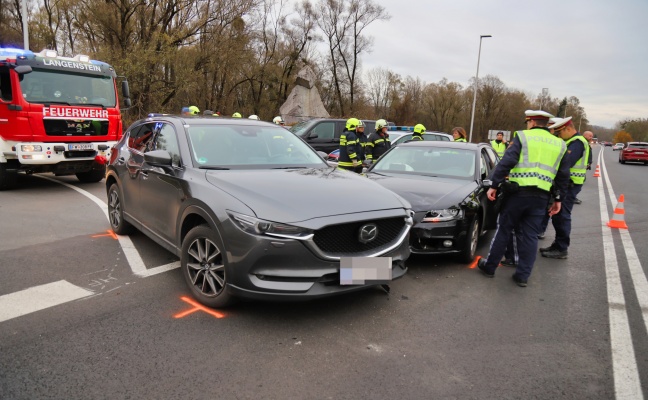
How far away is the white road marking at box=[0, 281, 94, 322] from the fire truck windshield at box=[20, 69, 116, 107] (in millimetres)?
6385

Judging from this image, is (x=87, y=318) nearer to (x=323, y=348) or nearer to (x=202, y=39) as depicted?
(x=323, y=348)

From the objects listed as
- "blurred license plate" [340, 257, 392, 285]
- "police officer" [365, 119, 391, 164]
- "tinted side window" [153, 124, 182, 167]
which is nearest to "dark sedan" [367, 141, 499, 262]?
"blurred license plate" [340, 257, 392, 285]

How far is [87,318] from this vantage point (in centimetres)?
351

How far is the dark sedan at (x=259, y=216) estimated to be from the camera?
3232 mm

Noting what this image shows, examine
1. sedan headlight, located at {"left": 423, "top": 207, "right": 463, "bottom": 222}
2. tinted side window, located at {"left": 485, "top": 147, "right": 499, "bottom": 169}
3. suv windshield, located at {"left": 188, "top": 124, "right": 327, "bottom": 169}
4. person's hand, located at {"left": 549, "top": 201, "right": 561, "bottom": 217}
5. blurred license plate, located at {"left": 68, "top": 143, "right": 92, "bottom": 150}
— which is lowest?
sedan headlight, located at {"left": 423, "top": 207, "right": 463, "bottom": 222}

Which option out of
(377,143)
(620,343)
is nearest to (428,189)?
(620,343)

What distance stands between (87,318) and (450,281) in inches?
144

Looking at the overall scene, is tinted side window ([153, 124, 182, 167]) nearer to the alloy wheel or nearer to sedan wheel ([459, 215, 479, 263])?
the alloy wheel

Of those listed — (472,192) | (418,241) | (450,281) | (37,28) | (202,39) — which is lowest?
(450,281)

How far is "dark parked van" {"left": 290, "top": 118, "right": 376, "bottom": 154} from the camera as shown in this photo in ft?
44.3

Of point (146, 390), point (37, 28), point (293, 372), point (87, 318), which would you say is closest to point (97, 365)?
point (146, 390)

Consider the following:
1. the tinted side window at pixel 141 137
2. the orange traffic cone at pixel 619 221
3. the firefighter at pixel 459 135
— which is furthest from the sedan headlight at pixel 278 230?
the firefighter at pixel 459 135

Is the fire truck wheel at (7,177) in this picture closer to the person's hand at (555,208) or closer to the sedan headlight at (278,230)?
the sedan headlight at (278,230)

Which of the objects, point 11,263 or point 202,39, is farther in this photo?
point 202,39
